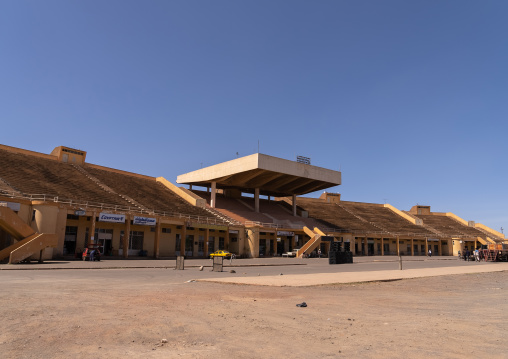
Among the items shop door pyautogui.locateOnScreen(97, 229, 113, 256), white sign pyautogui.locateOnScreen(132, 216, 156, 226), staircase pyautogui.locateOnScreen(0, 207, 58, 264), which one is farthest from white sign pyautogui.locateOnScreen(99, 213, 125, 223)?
staircase pyautogui.locateOnScreen(0, 207, 58, 264)

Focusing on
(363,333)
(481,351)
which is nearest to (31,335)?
(363,333)

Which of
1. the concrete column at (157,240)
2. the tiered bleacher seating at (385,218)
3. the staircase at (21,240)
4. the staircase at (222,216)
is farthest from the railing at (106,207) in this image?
the tiered bleacher seating at (385,218)

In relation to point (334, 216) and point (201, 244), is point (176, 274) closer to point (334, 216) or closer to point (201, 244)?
point (201, 244)

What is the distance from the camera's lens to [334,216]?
3000 inches

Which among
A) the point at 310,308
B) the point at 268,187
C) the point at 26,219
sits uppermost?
the point at 268,187

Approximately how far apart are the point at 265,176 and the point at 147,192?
19.6 meters

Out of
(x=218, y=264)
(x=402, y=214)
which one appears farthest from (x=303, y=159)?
(x=218, y=264)

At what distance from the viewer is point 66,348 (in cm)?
567

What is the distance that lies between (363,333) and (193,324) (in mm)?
3319

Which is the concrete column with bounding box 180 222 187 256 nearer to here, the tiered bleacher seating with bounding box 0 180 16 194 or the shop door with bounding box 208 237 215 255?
the shop door with bounding box 208 237 215 255

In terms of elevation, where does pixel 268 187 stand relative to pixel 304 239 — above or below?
above

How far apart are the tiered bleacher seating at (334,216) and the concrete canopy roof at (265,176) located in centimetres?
646

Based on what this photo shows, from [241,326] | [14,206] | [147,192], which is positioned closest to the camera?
→ [241,326]

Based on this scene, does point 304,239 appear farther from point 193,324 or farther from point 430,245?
point 193,324
